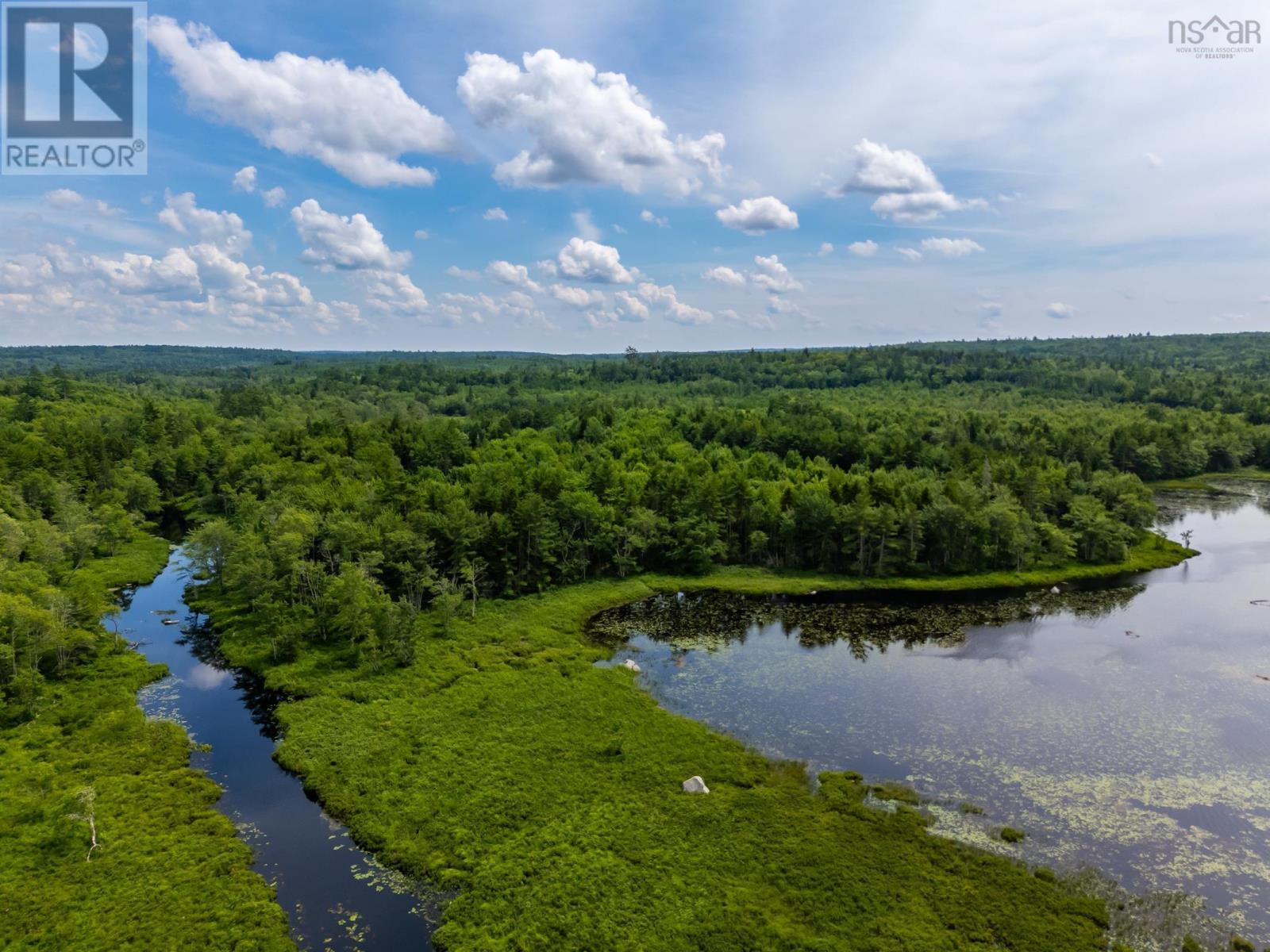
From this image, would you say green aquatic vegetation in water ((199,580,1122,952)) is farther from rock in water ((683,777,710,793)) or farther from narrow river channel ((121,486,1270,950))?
narrow river channel ((121,486,1270,950))

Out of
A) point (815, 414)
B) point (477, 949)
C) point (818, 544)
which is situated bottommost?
point (477, 949)

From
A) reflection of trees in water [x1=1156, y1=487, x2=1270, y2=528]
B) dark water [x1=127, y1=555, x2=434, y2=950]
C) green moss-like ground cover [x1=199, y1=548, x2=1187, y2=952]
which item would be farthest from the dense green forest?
reflection of trees in water [x1=1156, y1=487, x2=1270, y2=528]

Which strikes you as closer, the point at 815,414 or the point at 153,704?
the point at 153,704

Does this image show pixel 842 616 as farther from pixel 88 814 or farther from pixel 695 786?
pixel 88 814

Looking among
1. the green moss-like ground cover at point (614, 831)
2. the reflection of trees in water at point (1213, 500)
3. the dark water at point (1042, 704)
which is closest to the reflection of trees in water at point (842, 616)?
the dark water at point (1042, 704)

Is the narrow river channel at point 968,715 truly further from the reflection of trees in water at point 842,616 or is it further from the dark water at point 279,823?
the reflection of trees in water at point 842,616

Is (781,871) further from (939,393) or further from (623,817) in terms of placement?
(939,393)

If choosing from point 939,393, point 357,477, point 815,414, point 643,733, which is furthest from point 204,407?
point 939,393
